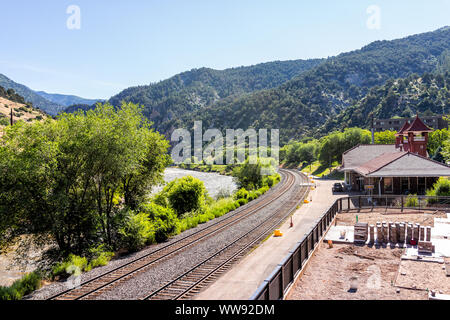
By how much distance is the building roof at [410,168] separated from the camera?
3272 cm

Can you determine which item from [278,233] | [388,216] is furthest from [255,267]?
[388,216]

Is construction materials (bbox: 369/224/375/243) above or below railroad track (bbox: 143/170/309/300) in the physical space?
above

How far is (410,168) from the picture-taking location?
34.6m

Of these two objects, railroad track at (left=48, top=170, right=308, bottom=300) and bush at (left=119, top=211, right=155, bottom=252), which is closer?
railroad track at (left=48, top=170, right=308, bottom=300)

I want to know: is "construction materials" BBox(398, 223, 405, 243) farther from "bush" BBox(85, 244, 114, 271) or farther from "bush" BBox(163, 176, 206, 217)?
"bush" BBox(163, 176, 206, 217)

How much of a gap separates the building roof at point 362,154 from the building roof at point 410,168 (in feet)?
31.7

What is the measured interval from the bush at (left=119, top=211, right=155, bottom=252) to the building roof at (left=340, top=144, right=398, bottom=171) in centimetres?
3244

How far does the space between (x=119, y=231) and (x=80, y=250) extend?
2573 mm

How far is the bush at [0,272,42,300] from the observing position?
13752 mm

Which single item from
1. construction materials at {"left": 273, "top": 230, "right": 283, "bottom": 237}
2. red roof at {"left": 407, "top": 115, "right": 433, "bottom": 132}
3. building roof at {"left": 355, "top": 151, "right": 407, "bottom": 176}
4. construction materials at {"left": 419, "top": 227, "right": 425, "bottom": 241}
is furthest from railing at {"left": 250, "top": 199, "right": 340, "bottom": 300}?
red roof at {"left": 407, "top": 115, "right": 433, "bottom": 132}

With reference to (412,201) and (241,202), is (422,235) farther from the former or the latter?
(241,202)

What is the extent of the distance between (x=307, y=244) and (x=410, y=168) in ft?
85.1

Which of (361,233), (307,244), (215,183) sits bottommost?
(215,183)
